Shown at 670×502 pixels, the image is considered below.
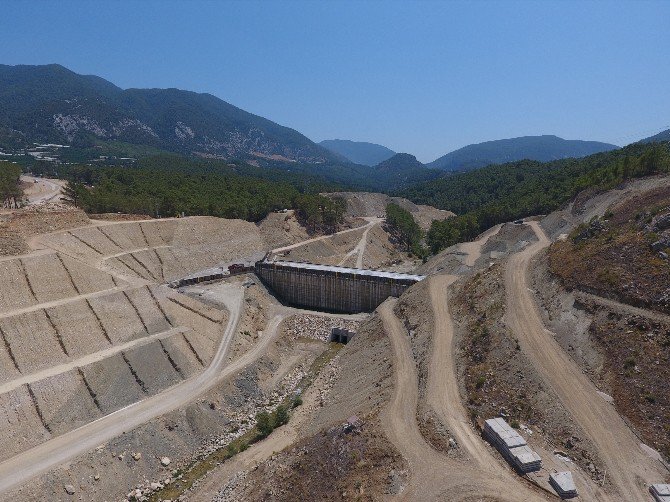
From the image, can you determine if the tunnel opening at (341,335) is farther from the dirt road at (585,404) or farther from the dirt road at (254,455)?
the dirt road at (585,404)

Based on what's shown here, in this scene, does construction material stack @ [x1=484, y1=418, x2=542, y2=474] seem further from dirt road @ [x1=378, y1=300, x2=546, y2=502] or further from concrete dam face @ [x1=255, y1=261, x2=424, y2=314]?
concrete dam face @ [x1=255, y1=261, x2=424, y2=314]

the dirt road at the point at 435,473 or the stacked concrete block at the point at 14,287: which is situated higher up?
the stacked concrete block at the point at 14,287

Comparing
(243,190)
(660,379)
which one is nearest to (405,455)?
(660,379)

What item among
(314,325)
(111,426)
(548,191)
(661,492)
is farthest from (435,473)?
(548,191)

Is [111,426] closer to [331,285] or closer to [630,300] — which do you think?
[331,285]

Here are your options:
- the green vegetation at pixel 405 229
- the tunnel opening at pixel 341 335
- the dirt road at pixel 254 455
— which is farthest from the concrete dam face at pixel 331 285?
the green vegetation at pixel 405 229

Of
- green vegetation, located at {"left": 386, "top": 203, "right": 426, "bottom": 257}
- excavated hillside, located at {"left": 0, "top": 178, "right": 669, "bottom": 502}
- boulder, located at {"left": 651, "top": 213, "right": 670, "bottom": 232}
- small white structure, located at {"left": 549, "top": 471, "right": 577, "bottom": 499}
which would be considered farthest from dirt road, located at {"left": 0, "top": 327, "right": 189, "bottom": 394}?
green vegetation, located at {"left": 386, "top": 203, "right": 426, "bottom": 257}
